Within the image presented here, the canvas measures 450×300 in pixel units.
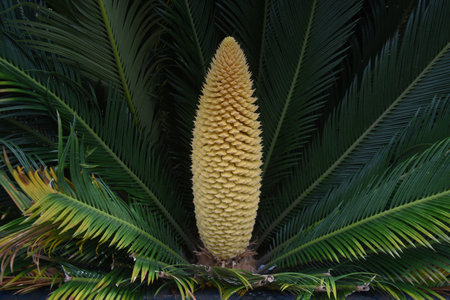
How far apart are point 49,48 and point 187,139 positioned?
64cm

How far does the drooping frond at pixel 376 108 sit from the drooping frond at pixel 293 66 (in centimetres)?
9

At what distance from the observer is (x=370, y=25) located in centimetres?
162

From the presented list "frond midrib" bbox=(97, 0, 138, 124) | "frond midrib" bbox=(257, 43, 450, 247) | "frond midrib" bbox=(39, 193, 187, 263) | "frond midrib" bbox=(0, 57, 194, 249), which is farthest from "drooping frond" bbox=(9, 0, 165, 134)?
"frond midrib" bbox=(257, 43, 450, 247)

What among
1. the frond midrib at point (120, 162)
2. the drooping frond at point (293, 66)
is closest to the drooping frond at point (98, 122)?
the frond midrib at point (120, 162)

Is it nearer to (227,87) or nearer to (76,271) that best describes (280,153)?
(227,87)

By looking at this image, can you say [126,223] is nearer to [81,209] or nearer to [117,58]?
[81,209]

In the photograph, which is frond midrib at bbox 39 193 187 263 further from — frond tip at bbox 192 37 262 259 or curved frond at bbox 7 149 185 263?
frond tip at bbox 192 37 262 259

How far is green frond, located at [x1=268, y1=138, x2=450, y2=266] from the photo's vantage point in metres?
1.01

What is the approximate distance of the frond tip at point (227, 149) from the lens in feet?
3.83

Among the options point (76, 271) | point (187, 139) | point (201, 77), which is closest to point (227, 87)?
point (201, 77)

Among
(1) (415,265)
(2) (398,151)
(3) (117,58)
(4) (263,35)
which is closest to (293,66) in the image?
(4) (263,35)

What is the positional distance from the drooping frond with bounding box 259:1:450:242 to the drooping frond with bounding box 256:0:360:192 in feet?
0.29

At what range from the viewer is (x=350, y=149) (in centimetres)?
156

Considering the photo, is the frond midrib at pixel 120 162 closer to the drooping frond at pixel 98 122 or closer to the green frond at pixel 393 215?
the drooping frond at pixel 98 122
